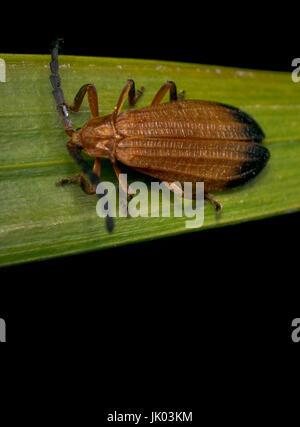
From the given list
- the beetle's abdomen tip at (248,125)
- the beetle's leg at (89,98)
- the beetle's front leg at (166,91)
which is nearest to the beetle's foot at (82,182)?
the beetle's leg at (89,98)

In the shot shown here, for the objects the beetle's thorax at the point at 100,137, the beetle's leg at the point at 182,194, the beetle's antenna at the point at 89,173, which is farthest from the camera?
the beetle's leg at the point at 182,194

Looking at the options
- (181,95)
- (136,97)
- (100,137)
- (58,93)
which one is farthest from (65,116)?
(181,95)

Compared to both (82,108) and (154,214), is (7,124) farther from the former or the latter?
(154,214)

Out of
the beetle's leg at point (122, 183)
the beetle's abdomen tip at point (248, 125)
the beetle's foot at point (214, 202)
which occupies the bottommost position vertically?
the beetle's foot at point (214, 202)

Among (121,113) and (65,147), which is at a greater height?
(121,113)

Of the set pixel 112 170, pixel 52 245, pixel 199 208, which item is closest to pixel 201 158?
pixel 199 208

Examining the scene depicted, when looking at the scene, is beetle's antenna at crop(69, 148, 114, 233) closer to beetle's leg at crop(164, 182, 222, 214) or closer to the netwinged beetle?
the netwinged beetle

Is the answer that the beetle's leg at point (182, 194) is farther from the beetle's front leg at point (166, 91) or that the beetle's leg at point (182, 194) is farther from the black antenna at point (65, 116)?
the beetle's front leg at point (166, 91)

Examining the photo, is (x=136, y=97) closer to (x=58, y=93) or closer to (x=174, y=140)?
(x=174, y=140)
